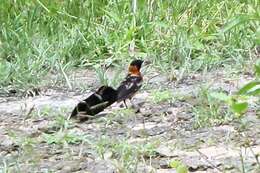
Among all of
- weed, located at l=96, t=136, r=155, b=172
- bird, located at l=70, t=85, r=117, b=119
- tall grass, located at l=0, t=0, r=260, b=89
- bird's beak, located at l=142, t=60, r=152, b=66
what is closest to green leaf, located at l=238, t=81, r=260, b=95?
weed, located at l=96, t=136, r=155, b=172

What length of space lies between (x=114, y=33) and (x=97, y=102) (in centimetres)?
232

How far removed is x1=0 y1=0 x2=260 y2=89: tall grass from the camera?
19.1 ft

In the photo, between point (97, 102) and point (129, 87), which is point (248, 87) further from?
point (129, 87)

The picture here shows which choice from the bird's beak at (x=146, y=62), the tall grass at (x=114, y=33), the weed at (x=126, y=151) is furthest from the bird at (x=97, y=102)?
the bird's beak at (x=146, y=62)

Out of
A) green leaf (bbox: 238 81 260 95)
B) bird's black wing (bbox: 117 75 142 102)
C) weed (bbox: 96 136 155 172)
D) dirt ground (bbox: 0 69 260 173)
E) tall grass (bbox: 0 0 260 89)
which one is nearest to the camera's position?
green leaf (bbox: 238 81 260 95)

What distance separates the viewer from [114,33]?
6.46m

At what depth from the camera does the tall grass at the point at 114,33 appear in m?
5.81

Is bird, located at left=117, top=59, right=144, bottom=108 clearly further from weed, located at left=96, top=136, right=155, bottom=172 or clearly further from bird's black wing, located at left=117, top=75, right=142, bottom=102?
weed, located at left=96, top=136, right=155, bottom=172

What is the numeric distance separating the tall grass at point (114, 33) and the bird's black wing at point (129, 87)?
43.5 inches

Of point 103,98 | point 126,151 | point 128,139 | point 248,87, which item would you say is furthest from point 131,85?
point 248,87

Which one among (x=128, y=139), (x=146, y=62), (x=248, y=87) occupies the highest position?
(x=248, y=87)

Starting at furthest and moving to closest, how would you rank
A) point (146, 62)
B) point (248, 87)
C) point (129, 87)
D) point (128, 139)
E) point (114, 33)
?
point (114, 33) < point (146, 62) < point (129, 87) < point (128, 139) < point (248, 87)

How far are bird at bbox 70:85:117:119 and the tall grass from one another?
1262 millimetres

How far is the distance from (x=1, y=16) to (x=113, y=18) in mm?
970
